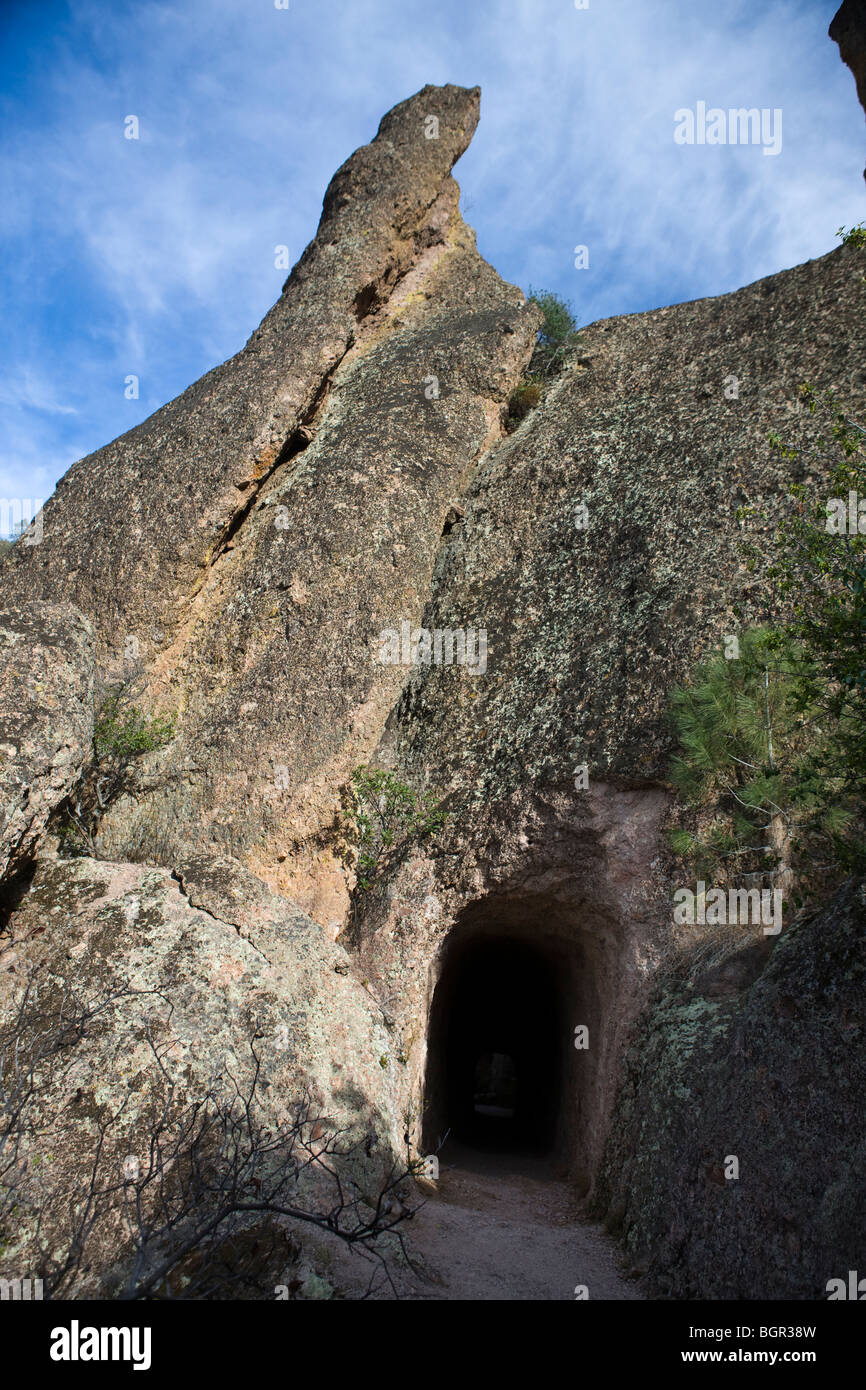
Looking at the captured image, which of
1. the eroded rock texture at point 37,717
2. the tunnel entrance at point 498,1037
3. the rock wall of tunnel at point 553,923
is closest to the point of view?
the eroded rock texture at point 37,717

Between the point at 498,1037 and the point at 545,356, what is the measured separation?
13591 mm

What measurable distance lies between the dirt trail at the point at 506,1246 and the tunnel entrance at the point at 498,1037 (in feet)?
2.83

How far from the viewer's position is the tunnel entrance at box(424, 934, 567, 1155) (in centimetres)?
1103

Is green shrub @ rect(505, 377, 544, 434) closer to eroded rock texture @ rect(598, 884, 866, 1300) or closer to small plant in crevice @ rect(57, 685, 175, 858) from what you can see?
small plant in crevice @ rect(57, 685, 175, 858)

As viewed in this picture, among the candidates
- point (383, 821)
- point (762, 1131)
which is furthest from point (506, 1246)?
point (383, 821)

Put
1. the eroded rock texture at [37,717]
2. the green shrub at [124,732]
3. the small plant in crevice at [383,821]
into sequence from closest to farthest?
1. the eroded rock texture at [37,717]
2. the small plant in crevice at [383,821]
3. the green shrub at [124,732]

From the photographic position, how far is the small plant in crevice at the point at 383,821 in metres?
9.17

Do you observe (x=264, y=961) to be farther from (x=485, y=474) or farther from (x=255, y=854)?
(x=485, y=474)

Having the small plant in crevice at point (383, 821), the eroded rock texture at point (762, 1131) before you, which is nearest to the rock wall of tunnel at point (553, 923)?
the small plant in crevice at point (383, 821)

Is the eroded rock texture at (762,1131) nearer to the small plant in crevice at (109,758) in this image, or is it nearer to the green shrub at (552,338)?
the small plant in crevice at (109,758)

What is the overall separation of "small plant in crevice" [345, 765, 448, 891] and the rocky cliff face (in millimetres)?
184

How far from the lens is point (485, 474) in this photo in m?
12.5

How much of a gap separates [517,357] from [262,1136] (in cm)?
1193

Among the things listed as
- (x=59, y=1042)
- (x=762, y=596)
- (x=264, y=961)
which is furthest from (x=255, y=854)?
(x=762, y=596)
